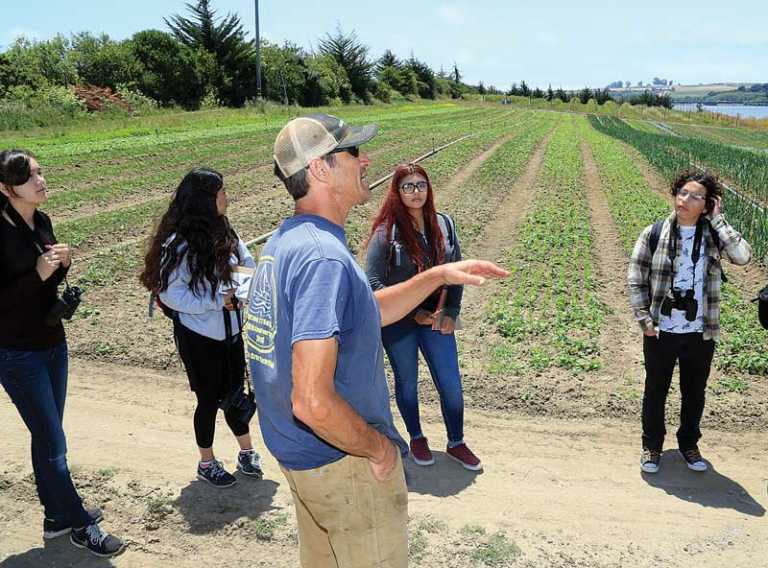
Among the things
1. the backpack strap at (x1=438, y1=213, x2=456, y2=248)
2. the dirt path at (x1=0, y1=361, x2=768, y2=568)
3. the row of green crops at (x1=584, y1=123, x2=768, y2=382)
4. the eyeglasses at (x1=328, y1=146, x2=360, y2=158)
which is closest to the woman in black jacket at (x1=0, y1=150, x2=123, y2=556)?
the dirt path at (x1=0, y1=361, x2=768, y2=568)

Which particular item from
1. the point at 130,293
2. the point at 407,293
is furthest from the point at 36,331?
the point at 130,293

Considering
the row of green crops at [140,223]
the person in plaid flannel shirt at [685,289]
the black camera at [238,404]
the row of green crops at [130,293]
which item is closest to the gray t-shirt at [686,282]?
the person in plaid flannel shirt at [685,289]

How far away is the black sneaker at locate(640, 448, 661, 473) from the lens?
4387 mm

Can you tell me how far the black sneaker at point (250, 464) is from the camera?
4277mm

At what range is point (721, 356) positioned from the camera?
6.09 meters

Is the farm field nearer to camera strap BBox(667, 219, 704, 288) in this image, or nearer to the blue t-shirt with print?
camera strap BBox(667, 219, 704, 288)

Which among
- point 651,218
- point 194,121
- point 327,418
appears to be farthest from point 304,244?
point 194,121

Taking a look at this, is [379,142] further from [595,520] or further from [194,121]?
[595,520]

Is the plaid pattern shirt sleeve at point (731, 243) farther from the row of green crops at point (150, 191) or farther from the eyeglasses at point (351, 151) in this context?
the row of green crops at point (150, 191)

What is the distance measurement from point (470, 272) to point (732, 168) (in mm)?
19811

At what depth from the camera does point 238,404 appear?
13.2ft

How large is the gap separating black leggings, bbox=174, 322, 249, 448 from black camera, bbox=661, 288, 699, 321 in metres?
2.62

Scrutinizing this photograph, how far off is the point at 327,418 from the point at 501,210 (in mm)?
12680

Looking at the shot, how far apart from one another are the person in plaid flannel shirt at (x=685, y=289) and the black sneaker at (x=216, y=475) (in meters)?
2.66
